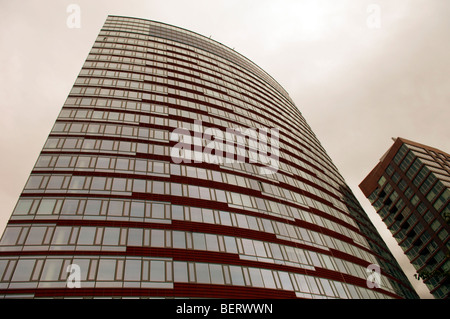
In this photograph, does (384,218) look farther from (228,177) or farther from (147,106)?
(147,106)

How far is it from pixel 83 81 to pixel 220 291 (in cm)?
3278

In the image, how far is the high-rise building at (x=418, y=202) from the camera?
2221 inches

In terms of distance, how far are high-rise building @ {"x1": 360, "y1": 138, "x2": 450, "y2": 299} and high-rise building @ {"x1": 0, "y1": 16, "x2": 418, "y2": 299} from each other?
1951 cm

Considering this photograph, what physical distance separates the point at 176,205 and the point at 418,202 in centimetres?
5637

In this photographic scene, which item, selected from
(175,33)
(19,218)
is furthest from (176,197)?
(175,33)

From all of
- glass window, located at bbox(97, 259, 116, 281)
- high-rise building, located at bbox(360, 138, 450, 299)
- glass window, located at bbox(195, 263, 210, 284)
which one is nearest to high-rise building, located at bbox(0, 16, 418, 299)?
glass window, located at bbox(97, 259, 116, 281)

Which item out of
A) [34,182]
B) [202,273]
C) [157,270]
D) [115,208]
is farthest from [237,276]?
[34,182]

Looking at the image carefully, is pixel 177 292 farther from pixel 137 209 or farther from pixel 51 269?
pixel 51 269

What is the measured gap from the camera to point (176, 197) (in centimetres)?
2886

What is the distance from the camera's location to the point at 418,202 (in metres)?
61.5

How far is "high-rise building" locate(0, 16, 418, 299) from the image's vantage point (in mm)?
22281

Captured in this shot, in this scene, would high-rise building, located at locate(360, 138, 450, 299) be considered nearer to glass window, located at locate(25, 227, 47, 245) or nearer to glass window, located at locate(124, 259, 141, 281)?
glass window, located at locate(124, 259, 141, 281)

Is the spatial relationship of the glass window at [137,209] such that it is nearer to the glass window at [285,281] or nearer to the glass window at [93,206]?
the glass window at [93,206]

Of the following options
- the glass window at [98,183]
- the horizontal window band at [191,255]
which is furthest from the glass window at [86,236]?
the glass window at [98,183]
